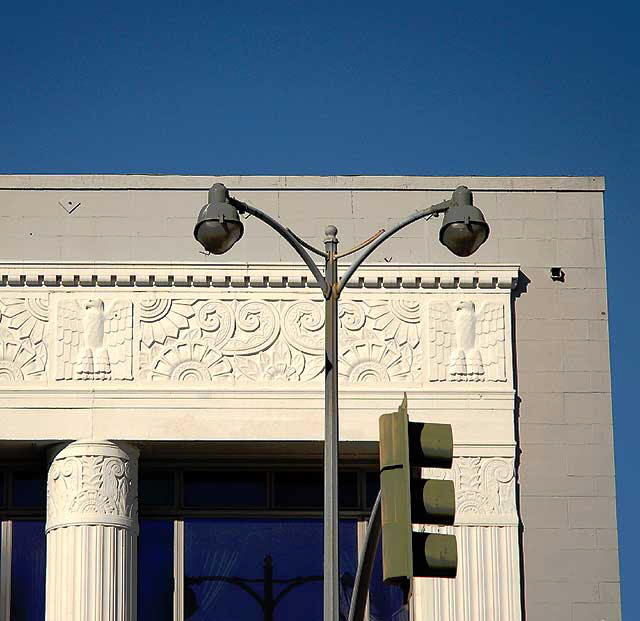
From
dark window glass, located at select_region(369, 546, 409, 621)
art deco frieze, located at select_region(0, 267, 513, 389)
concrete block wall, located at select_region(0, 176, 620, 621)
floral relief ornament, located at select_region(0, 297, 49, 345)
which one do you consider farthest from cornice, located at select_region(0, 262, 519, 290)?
dark window glass, located at select_region(369, 546, 409, 621)

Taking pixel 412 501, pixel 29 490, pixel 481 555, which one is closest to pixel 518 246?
pixel 481 555

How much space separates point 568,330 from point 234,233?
7.99 m

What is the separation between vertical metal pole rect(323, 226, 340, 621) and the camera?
1346 cm

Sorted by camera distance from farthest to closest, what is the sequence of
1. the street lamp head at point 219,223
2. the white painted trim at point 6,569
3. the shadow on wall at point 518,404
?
the white painted trim at point 6,569 < the shadow on wall at point 518,404 < the street lamp head at point 219,223

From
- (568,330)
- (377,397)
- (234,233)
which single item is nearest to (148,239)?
(377,397)

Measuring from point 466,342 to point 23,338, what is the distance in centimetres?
553

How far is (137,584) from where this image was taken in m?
20.6

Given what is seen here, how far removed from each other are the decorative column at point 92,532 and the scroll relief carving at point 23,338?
1085 millimetres

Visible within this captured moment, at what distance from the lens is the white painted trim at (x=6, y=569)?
20547mm

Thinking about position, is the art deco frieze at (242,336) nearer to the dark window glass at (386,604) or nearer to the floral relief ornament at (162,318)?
the floral relief ornament at (162,318)

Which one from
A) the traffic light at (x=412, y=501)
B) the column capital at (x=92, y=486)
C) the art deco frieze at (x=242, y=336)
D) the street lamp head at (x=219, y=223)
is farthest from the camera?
the art deco frieze at (x=242, y=336)

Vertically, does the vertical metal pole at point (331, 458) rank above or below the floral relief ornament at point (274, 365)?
below

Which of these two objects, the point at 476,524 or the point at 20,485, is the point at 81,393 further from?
the point at 476,524

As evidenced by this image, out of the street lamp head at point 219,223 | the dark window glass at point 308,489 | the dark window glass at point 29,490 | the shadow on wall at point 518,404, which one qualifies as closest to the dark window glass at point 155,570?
the dark window glass at point 29,490
